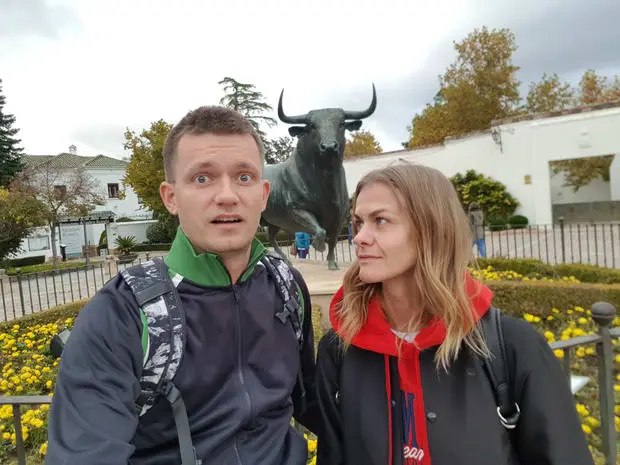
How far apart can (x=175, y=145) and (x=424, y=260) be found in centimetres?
96

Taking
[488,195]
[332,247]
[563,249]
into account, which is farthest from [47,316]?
[488,195]

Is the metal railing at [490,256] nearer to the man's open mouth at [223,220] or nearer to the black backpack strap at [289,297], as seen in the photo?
the black backpack strap at [289,297]

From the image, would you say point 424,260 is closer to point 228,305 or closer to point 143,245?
point 228,305

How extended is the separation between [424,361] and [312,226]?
179 inches

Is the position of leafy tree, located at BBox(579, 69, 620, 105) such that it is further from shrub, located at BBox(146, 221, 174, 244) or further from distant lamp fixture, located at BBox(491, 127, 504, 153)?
shrub, located at BBox(146, 221, 174, 244)

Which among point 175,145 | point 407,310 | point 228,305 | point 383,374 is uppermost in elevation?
point 175,145

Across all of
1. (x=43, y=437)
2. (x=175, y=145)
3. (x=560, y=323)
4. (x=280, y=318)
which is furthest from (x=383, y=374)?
(x=560, y=323)

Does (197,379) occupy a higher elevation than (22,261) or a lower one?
higher

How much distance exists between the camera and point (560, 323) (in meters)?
6.02

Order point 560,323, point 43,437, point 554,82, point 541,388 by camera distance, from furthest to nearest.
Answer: point 554,82
point 560,323
point 43,437
point 541,388

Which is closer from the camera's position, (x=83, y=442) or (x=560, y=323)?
(x=83, y=442)

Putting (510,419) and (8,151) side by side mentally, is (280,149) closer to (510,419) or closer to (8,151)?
(8,151)

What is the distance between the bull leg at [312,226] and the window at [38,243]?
29143 millimetres

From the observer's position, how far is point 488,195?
63.2 ft
